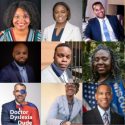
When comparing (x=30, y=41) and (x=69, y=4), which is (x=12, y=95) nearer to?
(x=30, y=41)

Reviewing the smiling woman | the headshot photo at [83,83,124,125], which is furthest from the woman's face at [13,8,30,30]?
the headshot photo at [83,83,124,125]

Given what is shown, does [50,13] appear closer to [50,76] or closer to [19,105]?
[50,76]

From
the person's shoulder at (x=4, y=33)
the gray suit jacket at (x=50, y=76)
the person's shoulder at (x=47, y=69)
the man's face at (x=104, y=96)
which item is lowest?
the man's face at (x=104, y=96)

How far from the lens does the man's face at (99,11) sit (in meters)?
1.50

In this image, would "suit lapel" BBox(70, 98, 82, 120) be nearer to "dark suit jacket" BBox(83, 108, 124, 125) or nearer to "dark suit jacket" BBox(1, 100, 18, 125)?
"dark suit jacket" BBox(83, 108, 124, 125)

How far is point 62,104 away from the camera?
1.50m

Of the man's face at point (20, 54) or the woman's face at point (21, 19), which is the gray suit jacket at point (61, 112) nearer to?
the man's face at point (20, 54)

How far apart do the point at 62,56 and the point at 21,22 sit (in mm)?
247

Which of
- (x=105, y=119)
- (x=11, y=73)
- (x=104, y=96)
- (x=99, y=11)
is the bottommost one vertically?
(x=105, y=119)

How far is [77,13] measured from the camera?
58.7 inches

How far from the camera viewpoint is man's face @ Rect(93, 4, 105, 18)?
4.91 ft

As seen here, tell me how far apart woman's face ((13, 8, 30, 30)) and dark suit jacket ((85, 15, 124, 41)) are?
0.93ft

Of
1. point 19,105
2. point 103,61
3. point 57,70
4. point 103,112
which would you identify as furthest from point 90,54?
point 19,105

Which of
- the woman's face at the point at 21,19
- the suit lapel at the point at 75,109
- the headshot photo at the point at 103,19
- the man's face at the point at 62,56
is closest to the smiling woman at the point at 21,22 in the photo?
the woman's face at the point at 21,19
